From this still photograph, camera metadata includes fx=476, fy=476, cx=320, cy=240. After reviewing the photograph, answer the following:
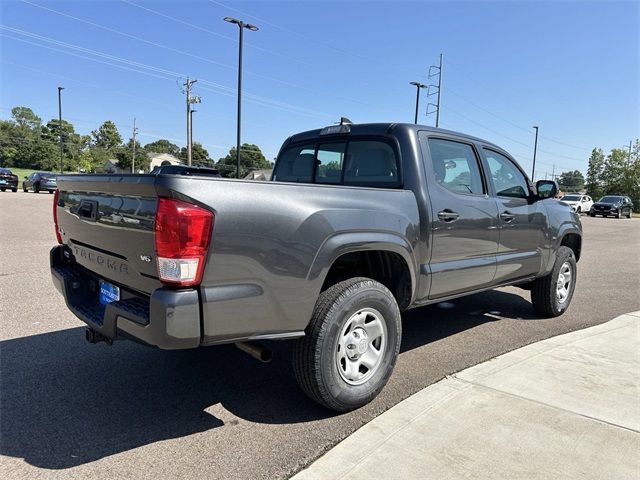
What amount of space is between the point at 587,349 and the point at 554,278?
3.76ft

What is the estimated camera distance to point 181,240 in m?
2.39

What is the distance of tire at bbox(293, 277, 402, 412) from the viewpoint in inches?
116

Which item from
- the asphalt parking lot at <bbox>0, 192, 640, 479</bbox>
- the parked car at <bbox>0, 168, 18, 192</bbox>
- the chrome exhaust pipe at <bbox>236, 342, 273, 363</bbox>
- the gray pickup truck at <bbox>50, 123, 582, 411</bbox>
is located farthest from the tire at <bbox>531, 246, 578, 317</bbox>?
the parked car at <bbox>0, 168, 18, 192</bbox>

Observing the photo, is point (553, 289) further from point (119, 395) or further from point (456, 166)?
point (119, 395)

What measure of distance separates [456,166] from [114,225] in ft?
9.32

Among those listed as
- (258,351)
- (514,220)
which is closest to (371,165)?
(514,220)

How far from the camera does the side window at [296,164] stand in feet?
15.2

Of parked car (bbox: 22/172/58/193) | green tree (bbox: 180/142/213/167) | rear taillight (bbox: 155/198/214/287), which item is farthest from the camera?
green tree (bbox: 180/142/213/167)

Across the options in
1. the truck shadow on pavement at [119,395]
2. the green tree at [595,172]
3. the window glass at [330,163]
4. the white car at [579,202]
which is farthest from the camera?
the green tree at [595,172]

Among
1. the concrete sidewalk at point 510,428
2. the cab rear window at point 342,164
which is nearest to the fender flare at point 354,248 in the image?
the cab rear window at point 342,164

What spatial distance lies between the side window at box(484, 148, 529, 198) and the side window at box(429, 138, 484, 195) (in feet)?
0.96

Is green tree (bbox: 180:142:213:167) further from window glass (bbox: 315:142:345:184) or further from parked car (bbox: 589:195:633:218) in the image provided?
window glass (bbox: 315:142:345:184)

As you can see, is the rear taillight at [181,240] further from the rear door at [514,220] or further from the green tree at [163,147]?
the green tree at [163,147]

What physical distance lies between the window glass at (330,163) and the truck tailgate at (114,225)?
205 centimetres
